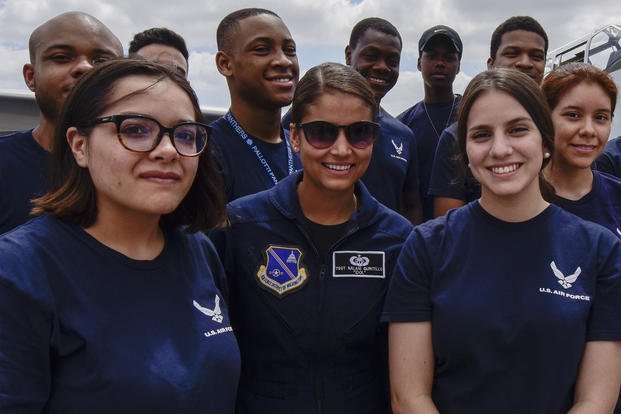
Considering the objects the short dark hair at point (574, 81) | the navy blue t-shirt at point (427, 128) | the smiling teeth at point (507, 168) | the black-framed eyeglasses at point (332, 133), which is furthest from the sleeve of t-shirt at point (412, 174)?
the smiling teeth at point (507, 168)

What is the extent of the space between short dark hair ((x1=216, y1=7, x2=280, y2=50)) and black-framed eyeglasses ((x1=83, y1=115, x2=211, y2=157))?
198 centimetres

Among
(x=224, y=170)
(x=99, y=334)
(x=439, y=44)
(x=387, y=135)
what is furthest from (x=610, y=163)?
(x=99, y=334)

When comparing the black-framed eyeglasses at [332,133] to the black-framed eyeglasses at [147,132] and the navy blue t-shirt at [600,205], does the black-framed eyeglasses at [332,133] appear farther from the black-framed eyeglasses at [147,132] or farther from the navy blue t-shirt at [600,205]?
the navy blue t-shirt at [600,205]

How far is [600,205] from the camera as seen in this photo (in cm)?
298

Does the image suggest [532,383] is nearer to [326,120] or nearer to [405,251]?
[405,251]

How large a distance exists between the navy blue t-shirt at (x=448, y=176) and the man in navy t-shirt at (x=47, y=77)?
1.89 m

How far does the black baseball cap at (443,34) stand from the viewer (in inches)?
199

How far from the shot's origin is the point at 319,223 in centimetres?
283

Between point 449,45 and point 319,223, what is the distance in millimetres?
2845

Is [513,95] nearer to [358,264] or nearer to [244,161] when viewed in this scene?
[358,264]

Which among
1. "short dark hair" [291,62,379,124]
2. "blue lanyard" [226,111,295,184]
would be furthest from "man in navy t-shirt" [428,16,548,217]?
"short dark hair" [291,62,379,124]

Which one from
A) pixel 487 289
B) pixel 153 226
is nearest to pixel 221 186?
pixel 153 226

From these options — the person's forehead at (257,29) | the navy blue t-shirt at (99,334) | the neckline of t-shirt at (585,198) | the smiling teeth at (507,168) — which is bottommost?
the navy blue t-shirt at (99,334)

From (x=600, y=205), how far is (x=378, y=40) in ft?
7.56
